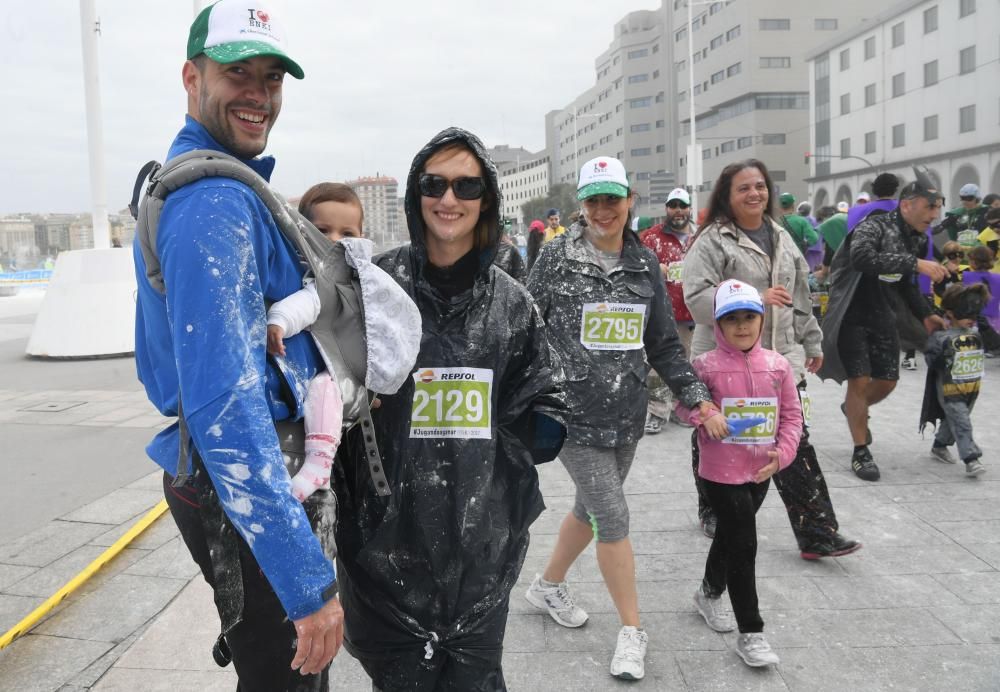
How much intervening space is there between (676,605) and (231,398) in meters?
2.93

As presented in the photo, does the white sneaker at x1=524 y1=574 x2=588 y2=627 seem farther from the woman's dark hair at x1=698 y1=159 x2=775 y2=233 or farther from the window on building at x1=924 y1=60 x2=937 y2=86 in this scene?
the window on building at x1=924 y1=60 x2=937 y2=86

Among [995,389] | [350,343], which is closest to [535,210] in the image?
A: [995,389]

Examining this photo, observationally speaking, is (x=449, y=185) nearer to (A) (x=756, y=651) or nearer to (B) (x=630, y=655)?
(B) (x=630, y=655)

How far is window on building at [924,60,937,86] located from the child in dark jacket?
46.5 m

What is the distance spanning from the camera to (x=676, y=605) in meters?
3.79

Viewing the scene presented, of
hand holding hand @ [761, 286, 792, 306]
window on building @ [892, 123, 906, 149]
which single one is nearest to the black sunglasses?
hand holding hand @ [761, 286, 792, 306]

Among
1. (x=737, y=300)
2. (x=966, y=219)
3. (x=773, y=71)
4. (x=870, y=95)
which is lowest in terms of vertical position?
(x=737, y=300)

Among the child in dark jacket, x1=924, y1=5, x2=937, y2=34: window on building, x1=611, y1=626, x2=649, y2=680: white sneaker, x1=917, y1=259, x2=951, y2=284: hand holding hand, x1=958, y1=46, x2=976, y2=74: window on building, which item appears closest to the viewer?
x1=611, y1=626, x2=649, y2=680: white sneaker

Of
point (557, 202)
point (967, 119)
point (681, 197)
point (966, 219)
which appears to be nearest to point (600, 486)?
point (681, 197)

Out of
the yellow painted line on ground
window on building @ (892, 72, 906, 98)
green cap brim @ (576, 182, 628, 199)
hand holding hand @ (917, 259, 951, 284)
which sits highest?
window on building @ (892, 72, 906, 98)

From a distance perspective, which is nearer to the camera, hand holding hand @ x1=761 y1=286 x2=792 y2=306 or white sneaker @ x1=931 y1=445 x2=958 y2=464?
hand holding hand @ x1=761 y1=286 x2=792 y2=306

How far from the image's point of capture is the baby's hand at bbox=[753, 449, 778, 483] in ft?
11.2

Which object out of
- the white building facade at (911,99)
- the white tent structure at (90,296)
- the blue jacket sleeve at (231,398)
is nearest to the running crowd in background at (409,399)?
the blue jacket sleeve at (231,398)

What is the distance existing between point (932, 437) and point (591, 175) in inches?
182
